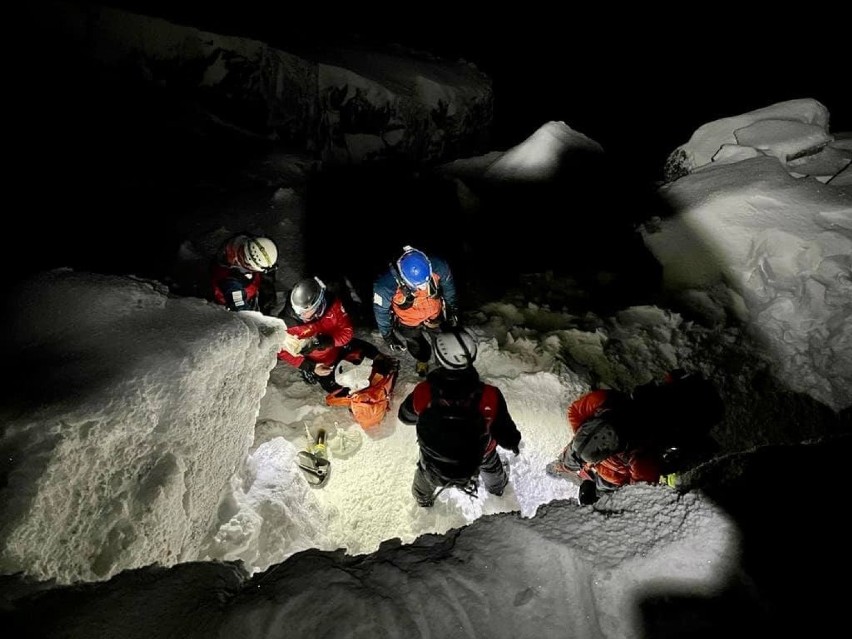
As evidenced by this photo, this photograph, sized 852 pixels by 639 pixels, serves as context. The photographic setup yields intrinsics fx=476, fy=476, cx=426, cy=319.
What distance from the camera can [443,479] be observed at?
3703 mm

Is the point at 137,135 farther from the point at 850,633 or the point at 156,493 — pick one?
the point at 850,633

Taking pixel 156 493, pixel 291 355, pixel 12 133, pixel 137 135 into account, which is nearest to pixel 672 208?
pixel 291 355

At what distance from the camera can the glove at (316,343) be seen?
4.64 m

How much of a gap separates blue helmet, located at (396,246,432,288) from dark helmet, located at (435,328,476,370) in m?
1.43

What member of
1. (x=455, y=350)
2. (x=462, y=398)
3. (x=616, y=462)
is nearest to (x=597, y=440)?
(x=616, y=462)

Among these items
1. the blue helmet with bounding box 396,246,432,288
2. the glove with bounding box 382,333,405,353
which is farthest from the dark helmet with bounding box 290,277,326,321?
the glove with bounding box 382,333,405,353

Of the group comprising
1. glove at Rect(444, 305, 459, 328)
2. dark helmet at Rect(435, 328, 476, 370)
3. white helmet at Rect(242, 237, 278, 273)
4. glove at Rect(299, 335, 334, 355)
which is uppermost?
dark helmet at Rect(435, 328, 476, 370)

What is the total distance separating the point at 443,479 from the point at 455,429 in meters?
0.69

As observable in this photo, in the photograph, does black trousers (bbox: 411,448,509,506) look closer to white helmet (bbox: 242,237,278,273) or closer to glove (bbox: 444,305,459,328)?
glove (bbox: 444,305,459,328)

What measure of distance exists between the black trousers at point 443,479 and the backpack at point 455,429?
45 centimetres

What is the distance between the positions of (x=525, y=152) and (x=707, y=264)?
11.9 ft

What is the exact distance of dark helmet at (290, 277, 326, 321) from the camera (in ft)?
14.0

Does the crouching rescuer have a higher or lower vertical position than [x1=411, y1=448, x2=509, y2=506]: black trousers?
higher

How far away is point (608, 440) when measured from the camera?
3207 mm
